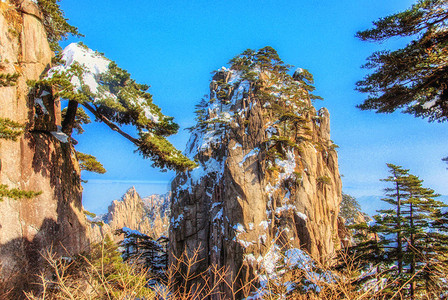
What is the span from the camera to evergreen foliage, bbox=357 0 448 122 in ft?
19.0

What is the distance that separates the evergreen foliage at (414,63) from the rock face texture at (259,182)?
36.2 feet

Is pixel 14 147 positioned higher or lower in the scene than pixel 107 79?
lower

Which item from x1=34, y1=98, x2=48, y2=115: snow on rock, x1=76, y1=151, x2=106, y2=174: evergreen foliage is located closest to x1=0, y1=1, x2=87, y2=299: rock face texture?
x1=34, y1=98, x2=48, y2=115: snow on rock

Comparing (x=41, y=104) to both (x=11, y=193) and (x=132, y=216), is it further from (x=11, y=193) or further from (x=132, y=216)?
(x=132, y=216)

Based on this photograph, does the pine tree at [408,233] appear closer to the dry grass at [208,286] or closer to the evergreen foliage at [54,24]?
the dry grass at [208,286]

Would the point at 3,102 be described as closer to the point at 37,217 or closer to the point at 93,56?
the point at 93,56

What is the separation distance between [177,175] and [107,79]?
2103 cm

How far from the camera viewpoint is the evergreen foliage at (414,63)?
578 centimetres

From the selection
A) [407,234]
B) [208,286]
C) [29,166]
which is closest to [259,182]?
[407,234]

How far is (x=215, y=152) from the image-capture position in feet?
89.1

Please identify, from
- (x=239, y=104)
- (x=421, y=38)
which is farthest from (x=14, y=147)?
(x=239, y=104)

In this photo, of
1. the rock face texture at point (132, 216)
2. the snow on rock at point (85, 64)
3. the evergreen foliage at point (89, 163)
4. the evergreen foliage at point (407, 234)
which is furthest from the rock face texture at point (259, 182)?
the rock face texture at point (132, 216)

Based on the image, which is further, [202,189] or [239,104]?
[239,104]

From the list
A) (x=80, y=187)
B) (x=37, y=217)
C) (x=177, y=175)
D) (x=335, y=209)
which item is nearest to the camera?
(x=37, y=217)
